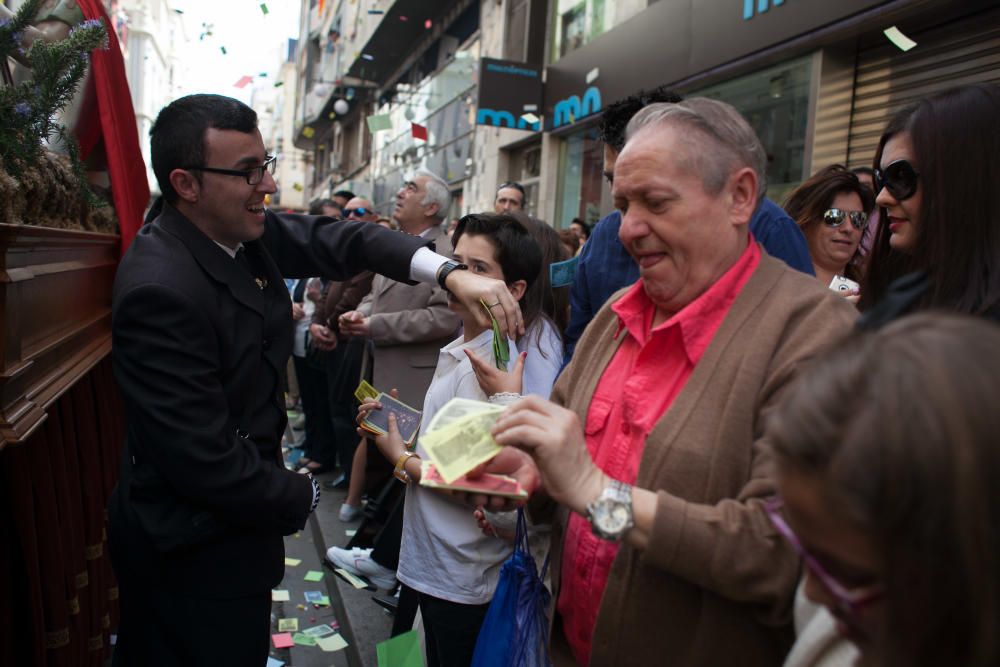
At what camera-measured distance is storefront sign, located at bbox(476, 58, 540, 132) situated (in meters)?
10.5

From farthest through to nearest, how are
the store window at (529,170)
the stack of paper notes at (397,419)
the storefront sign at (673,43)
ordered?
the store window at (529,170) → the storefront sign at (673,43) → the stack of paper notes at (397,419)

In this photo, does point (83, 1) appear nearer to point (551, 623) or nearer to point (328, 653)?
point (551, 623)

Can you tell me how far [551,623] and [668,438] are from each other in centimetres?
67

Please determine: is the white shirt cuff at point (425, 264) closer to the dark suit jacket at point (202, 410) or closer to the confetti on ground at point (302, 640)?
the dark suit jacket at point (202, 410)

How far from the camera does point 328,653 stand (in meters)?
3.76

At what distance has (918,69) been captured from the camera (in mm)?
5145

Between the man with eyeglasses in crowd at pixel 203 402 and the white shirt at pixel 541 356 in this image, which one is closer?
the man with eyeglasses in crowd at pixel 203 402

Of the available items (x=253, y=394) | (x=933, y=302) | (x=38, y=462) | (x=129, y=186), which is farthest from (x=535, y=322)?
(x=129, y=186)

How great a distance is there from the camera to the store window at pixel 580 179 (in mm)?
9922

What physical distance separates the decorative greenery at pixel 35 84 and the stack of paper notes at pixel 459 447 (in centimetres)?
167

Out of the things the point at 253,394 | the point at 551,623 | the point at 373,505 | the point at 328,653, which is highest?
the point at 253,394

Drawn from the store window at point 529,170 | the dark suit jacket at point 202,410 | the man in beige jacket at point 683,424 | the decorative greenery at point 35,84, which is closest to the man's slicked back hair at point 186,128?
the dark suit jacket at point 202,410

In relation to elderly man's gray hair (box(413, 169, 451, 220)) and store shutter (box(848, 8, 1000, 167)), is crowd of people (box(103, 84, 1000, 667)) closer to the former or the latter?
elderly man's gray hair (box(413, 169, 451, 220))

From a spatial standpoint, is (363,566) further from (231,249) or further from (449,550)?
(231,249)
